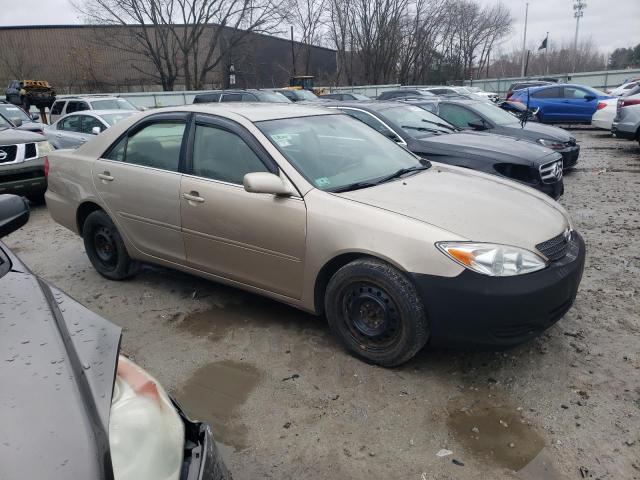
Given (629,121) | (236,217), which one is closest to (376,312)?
(236,217)

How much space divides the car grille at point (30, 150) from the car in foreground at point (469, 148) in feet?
15.4

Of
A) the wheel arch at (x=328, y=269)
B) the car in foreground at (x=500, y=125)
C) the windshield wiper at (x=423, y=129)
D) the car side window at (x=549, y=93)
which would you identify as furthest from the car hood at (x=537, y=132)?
the car side window at (x=549, y=93)

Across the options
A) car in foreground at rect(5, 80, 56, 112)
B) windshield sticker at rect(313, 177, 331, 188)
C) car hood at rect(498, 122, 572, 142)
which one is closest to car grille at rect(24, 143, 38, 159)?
windshield sticker at rect(313, 177, 331, 188)

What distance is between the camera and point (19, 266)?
6.79 ft

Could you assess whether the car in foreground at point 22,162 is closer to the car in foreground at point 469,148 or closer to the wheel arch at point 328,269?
the car in foreground at point 469,148

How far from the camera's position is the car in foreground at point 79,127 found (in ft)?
33.0

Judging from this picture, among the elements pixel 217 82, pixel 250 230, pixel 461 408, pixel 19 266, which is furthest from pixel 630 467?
pixel 217 82

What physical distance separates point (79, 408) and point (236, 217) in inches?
89.3

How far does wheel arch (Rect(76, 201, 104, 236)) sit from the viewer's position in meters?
4.65

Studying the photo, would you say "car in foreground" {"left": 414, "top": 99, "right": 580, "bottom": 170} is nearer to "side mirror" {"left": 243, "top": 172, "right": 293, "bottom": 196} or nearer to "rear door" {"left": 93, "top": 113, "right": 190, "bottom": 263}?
"rear door" {"left": 93, "top": 113, "right": 190, "bottom": 263}

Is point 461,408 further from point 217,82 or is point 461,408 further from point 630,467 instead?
point 217,82

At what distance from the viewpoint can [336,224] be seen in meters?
3.09

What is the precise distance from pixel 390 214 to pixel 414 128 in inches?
178

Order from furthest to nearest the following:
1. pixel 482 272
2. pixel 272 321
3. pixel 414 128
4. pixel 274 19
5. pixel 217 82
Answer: pixel 217 82
pixel 274 19
pixel 414 128
pixel 272 321
pixel 482 272
